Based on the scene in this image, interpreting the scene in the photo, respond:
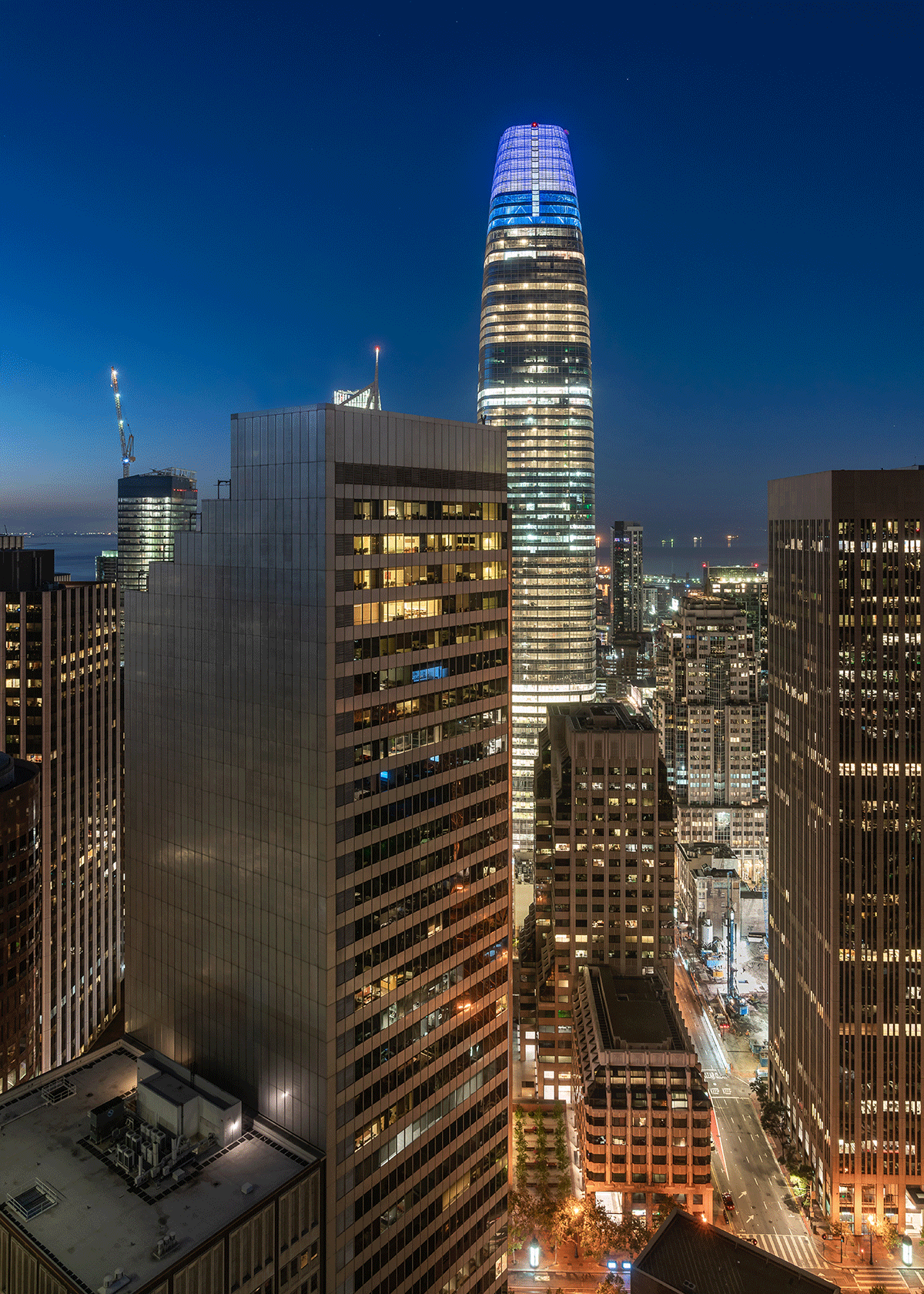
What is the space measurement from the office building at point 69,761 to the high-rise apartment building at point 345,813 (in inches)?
3064

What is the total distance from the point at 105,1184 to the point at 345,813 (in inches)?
1245

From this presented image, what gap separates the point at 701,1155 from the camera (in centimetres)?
11769

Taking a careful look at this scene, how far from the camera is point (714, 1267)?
3211 inches

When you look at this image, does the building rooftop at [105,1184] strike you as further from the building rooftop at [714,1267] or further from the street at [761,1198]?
the street at [761,1198]

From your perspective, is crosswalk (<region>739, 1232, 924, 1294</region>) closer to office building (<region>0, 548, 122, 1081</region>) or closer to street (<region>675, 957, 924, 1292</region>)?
street (<region>675, 957, 924, 1292</region>)

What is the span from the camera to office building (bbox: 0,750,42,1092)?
9812 cm

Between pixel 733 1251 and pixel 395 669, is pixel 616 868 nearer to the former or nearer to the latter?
pixel 733 1251

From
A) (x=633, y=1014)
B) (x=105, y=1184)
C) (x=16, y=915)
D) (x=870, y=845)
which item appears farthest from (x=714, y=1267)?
(x=16, y=915)

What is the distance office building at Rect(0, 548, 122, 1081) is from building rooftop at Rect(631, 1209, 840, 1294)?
348ft

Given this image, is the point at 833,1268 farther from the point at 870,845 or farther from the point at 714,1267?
the point at 870,845

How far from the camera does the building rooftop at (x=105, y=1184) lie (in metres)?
55.3

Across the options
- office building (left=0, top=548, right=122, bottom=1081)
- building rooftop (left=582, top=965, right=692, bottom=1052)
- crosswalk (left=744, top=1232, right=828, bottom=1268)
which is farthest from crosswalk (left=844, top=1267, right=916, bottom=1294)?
office building (left=0, top=548, right=122, bottom=1081)

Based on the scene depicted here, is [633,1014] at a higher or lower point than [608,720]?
lower

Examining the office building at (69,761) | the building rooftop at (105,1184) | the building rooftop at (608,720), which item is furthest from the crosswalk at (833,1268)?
the office building at (69,761)
